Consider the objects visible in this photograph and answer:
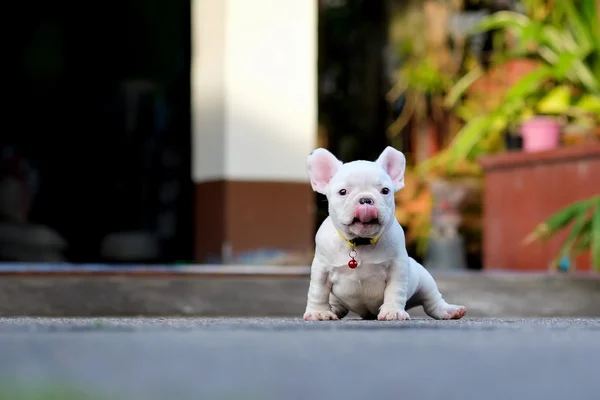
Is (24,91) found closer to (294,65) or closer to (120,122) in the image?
(120,122)

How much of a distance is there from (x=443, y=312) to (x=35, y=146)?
12.0 ft

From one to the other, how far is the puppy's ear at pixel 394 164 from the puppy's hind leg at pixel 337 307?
0.84ft

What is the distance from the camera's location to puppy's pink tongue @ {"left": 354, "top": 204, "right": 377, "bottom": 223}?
6.29ft

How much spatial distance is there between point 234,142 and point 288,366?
3680mm

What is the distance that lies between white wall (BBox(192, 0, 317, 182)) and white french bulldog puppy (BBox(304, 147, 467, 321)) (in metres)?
2.75

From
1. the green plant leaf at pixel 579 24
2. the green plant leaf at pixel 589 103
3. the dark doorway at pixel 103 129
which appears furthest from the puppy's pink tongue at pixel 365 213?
the dark doorway at pixel 103 129

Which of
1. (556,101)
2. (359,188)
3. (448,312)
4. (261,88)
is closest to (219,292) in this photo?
(261,88)

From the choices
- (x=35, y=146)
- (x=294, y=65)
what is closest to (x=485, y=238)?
(x=294, y=65)

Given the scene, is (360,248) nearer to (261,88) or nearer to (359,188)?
(359,188)

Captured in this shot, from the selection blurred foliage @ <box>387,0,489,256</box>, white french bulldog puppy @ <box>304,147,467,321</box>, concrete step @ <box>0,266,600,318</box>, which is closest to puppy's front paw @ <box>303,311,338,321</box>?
white french bulldog puppy @ <box>304,147,467,321</box>

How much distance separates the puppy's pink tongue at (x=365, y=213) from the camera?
1.92 m

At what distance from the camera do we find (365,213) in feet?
6.28

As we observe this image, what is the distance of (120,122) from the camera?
18.3ft

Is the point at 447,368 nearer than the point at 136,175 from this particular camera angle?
Yes
